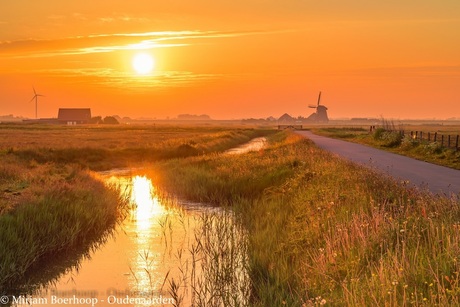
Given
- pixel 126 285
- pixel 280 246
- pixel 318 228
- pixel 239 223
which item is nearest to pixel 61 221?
pixel 126 285

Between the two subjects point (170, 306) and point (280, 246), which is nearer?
point (170, 306)

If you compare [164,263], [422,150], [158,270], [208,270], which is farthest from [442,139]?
[158,270]

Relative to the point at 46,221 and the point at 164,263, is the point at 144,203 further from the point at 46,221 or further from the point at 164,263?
the point at 164,263

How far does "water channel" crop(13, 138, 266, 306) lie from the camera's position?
38.8 ft

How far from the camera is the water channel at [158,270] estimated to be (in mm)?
11812

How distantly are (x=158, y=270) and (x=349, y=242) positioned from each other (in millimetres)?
5462

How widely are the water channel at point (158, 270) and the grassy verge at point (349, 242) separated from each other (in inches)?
24.7

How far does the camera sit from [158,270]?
13781 millimetres

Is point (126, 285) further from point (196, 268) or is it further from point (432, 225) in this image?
point (432, 225)

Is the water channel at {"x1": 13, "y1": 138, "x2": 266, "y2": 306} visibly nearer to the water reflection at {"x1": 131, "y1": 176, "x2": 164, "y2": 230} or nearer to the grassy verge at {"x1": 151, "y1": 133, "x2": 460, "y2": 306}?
the water reflection at {"x1": 131, "y1": 176, "x2": 164, "y2": 230}

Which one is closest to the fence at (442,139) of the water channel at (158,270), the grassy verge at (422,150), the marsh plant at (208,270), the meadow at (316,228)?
the grassy verge at (422,150)

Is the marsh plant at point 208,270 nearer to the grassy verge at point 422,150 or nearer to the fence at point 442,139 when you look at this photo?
the grassy verge at point 422,150

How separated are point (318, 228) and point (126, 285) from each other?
501 centimetres

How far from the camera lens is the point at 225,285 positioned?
39.9 ft
